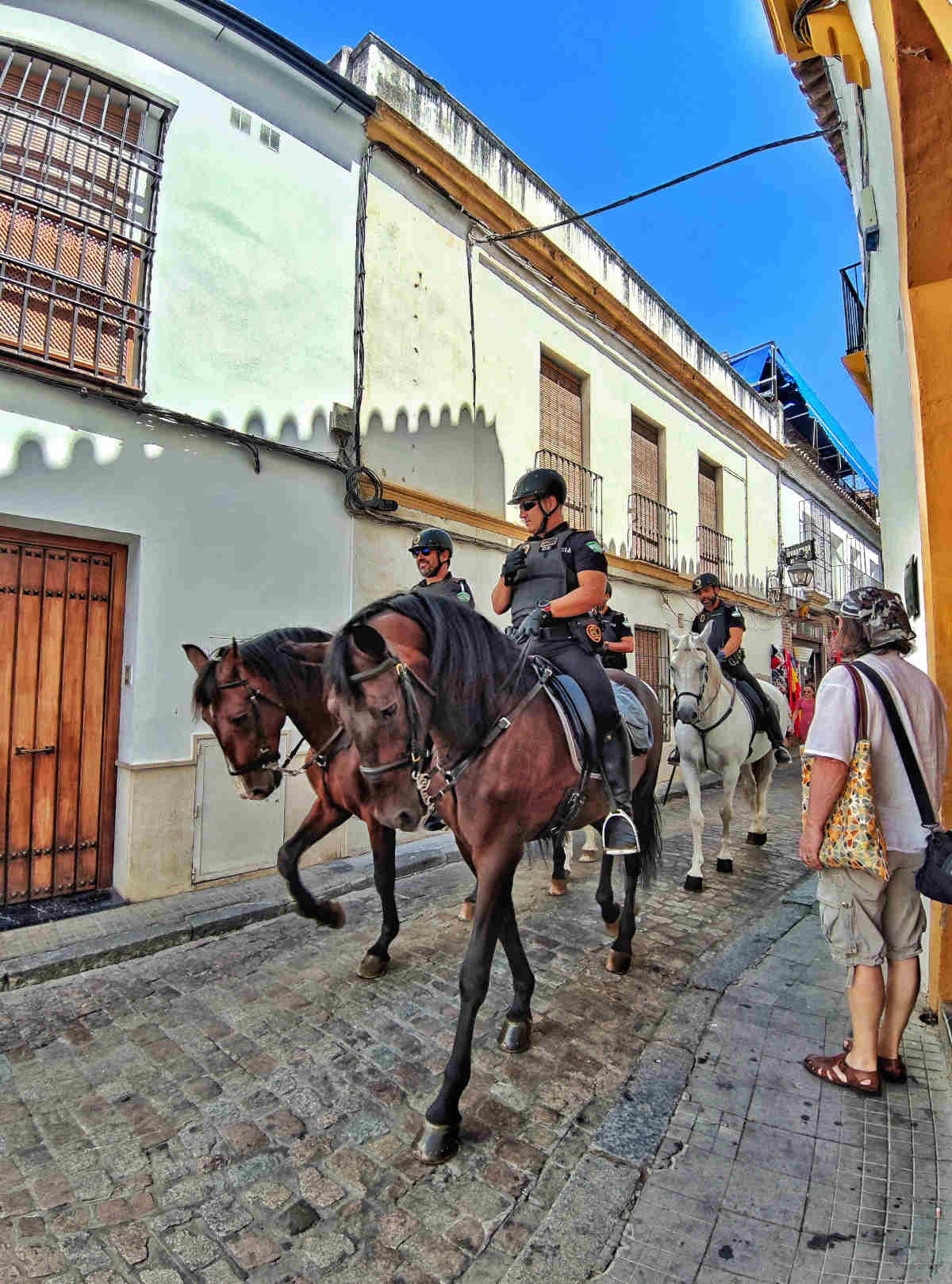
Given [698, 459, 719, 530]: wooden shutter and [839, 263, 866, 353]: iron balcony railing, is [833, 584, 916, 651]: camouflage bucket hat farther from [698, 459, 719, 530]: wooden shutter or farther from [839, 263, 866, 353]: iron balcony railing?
[698, 459, 719, 530]: wooden shutter

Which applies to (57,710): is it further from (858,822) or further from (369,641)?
(858,822)

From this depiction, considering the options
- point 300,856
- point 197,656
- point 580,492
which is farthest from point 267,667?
point 580,492

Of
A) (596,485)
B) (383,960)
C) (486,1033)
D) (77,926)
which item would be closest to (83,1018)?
(77,926)

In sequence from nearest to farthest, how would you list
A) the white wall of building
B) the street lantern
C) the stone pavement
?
1. the stone pavement
2. the white wall of building
3. the street lantern

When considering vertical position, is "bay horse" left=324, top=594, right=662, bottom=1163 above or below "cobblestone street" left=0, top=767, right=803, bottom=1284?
above

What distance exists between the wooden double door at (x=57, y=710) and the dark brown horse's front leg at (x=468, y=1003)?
3634mm

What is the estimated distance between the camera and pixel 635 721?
11.7 feet

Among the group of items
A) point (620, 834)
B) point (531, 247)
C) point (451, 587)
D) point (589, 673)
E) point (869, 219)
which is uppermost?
point (531, 247)

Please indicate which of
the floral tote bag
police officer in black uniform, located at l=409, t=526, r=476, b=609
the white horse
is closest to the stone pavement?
the floral tote bag

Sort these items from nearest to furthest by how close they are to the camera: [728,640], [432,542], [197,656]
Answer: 1. [197,656]
2. [432,542]
3. [728,640]

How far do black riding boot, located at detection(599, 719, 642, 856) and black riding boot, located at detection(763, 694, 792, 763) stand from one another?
4153 mm

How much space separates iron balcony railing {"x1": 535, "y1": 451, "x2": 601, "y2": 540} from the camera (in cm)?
921

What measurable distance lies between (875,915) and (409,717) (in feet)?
6.60

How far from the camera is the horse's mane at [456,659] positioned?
7.91 ft
